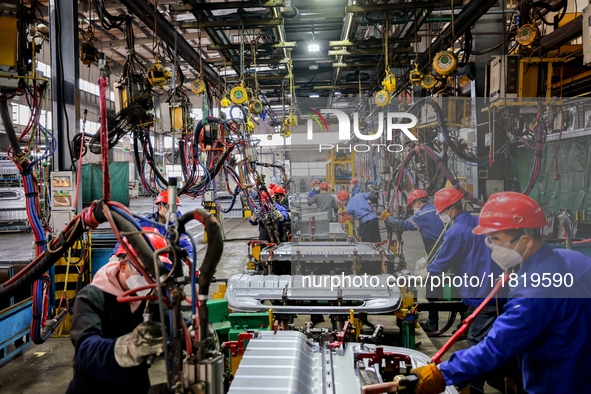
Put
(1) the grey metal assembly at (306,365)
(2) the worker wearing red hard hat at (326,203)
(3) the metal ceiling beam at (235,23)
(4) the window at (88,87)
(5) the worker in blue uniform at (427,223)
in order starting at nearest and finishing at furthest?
(1) the grey metal assembly at (306,365) < (5) the worker in blue uniform at (427,223) < (3) the metal ceiling beam at (235,23) < (2) the worker wearing red hard hat at (326,203) < (4) the window at (88,87)

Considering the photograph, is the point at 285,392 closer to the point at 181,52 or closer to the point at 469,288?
the point at 469,288

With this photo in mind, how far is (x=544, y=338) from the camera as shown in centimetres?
211

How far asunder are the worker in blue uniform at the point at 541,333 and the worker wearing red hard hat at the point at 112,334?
139cm

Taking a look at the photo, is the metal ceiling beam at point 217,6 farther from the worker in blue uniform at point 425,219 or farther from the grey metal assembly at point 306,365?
the grey metal assembly at point 306,365

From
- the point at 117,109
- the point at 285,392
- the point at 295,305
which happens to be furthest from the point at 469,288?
the point at 117,109

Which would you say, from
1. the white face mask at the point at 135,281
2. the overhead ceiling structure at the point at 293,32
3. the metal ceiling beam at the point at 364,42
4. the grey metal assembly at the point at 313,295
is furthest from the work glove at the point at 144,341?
the metal ceiling beam at the point at 364,42

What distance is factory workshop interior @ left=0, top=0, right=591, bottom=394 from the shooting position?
1.80 metres

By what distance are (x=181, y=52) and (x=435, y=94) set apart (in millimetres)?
5130

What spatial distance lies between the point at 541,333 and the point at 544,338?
2.0 inches

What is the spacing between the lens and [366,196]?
8.10 meters

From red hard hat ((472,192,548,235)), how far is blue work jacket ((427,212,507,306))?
58.1 inches

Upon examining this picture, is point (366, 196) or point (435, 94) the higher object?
point (435, 94)

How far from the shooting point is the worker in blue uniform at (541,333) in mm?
2010

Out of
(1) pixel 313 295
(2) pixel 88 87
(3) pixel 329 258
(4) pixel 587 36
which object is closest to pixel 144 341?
(1) pixel 313 295
